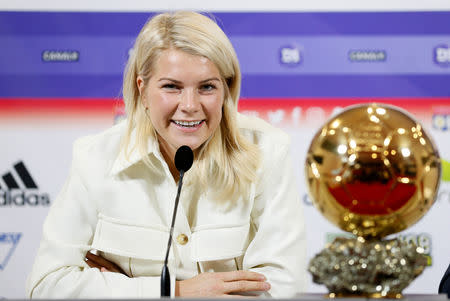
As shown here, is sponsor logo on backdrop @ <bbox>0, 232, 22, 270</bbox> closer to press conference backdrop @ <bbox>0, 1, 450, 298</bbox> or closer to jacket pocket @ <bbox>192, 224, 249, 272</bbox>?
press conference backdrop @ <bbox>0, 1, 450, 298</bbox>

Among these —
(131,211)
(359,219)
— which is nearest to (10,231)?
(131,211)

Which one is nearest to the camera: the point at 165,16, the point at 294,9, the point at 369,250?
the point at 369,250

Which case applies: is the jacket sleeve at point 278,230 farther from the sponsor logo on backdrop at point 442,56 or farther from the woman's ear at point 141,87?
the sponsor logo on backdrop at point 442,56

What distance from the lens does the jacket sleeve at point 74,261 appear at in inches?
67.1

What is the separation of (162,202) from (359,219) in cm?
89

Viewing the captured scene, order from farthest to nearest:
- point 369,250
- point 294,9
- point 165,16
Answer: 1. point 294,9
2. point 165,16
3. point 369,250

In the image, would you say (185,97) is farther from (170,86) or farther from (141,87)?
(141,87)

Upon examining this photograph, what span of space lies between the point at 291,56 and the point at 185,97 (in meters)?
1.54

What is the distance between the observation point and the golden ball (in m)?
1.04

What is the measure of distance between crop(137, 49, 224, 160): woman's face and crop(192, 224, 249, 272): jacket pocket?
240 mm

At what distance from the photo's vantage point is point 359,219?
1086mm
